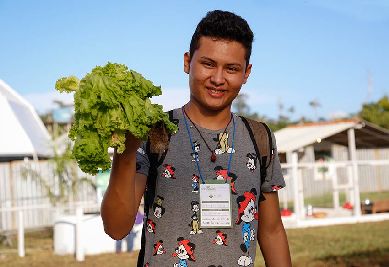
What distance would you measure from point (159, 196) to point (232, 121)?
48cm

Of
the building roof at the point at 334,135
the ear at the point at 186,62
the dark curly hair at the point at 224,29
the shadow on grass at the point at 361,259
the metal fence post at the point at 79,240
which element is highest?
the building roof at the point at 334,135

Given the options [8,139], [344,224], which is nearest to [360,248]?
[344,224]

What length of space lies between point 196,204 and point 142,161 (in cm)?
29

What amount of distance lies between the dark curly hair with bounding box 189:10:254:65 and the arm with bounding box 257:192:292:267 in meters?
0.65

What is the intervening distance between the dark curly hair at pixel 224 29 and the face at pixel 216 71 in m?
0.02

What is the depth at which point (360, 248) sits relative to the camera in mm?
13773

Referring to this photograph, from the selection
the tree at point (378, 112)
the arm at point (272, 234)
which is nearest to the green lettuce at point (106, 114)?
the arm at point (272, 234)

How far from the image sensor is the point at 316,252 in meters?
13.2

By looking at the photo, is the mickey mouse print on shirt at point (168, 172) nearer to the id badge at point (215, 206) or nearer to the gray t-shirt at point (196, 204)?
the gray t-shirt at point (196, 204)

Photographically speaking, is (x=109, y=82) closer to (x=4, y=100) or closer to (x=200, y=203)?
(x=200, y=203)

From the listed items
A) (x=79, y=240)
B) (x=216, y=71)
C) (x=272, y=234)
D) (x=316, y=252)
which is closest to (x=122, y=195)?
(x=216, y=71)

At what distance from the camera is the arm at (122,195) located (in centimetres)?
216

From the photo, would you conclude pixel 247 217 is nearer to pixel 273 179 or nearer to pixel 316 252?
pixel 273 179

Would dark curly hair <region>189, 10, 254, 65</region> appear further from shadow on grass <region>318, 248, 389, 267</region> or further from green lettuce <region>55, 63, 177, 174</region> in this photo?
shadow on grass <region>318, 248, 389, 267</region>
